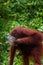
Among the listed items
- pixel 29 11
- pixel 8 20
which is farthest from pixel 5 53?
pixel 29 11

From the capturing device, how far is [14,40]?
325 cm

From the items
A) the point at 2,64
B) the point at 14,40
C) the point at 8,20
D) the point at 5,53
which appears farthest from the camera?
the point at 8,20

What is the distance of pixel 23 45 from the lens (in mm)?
3342

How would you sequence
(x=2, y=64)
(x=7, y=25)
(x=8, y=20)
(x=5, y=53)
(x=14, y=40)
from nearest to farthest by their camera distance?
(x=14, y=40), (x=2, y=64), (x=5, y=53), (x=7, y=25), (x=8, y=20)

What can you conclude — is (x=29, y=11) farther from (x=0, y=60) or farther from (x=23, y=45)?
(x=23, y=45)

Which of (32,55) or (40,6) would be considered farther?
(40,6)

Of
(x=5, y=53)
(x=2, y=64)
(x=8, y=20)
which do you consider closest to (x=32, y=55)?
(x=2, y=64)

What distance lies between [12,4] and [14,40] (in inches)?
152

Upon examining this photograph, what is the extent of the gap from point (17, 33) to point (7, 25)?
7.79ft

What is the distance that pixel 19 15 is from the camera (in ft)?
22.3

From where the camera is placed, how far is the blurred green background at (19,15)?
5.38 m

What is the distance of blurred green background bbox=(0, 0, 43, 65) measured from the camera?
538 centimetres

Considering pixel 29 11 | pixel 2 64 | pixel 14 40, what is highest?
pixel 29 11

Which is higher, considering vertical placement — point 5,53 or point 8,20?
point 8,20
